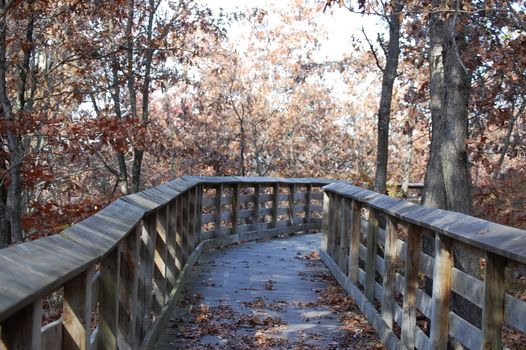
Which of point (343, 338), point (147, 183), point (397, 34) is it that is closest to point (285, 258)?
point (397, 34)

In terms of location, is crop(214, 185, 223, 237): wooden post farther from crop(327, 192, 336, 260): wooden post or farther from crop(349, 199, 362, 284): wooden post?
crop(349, 199, 362, 284): wooden post

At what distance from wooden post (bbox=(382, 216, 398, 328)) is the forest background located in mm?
1718

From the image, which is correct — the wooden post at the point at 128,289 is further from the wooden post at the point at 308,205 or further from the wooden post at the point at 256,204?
the wooden post at the point at 308,205

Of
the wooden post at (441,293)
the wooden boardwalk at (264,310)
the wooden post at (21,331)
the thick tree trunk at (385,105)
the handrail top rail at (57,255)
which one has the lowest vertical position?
the wooden boardwalk at (264,310)

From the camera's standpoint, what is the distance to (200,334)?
6508mm

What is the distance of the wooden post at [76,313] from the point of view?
294cm

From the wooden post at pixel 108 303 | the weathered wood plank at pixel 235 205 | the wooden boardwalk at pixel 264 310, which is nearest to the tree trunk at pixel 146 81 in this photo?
the weathered wood plank at pixel 235 205

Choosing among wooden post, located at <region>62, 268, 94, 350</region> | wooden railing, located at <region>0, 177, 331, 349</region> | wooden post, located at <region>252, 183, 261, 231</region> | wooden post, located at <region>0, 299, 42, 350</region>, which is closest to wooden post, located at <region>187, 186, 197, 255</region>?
wooden railing, located at <region>0, 177, 331, 349</region>

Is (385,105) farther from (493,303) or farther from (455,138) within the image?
(493,303)

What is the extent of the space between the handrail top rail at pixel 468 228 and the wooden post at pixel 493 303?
10 cm

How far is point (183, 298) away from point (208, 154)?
19193 millimetres

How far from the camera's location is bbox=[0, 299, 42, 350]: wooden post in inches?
86.2

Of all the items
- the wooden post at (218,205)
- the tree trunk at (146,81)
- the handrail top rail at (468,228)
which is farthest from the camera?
the tree trunk at (146,81)

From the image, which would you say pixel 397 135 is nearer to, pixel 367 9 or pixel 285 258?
pixel 285 258
